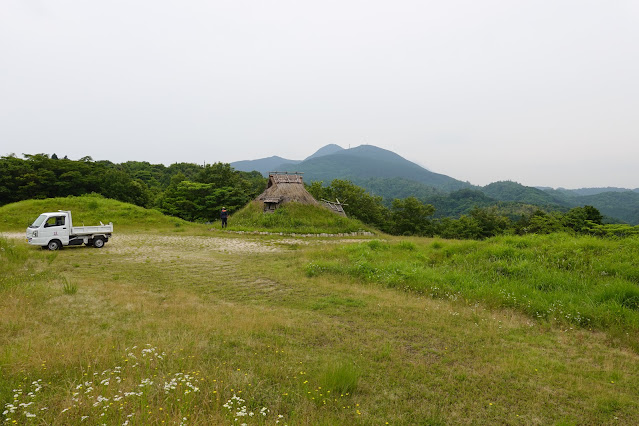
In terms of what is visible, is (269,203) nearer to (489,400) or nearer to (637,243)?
(637,243)

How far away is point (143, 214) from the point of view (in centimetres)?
2808

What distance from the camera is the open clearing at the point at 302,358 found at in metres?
3.93

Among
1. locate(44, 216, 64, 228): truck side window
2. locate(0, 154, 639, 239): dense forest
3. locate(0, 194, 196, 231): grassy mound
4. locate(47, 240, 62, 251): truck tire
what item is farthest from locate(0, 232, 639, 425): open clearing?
locate(0, 154, 639, 239): dense forest

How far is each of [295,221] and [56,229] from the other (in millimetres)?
14065

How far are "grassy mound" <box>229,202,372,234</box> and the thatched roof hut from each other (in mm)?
787

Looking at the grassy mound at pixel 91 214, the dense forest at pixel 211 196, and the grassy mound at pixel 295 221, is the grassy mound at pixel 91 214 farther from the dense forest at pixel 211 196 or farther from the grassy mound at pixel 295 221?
the dense forest at pixel 211 196

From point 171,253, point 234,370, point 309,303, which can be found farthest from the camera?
point 171,253

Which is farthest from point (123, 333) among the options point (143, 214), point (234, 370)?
point (143, 214)

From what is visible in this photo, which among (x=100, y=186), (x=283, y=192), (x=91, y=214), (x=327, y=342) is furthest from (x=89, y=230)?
(x=100, y=186)

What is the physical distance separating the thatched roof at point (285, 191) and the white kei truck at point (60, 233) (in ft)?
40.9

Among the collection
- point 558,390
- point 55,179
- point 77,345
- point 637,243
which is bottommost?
point 558,390

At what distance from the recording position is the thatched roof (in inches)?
1051

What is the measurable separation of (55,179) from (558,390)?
45525 mm

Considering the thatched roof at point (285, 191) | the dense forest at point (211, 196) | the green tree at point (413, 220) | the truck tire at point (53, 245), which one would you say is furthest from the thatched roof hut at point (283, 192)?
the green tree at point (413, 220)
